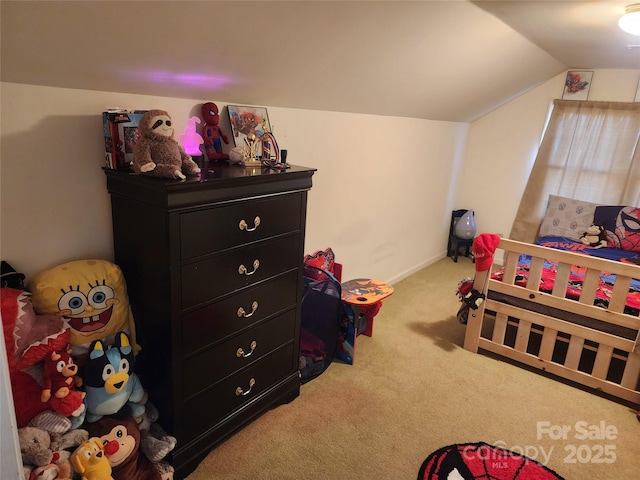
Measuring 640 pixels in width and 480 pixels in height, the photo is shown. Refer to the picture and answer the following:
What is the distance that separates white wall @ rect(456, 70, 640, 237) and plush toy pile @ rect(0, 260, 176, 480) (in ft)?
13.3

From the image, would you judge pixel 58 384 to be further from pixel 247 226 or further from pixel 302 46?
pixel 302 46

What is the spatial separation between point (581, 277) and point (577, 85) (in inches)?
84.3

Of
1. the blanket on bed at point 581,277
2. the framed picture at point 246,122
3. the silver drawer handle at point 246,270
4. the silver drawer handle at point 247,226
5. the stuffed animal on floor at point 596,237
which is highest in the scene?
the framed picture at point 246,122

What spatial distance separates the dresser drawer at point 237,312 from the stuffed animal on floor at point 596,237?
9.25 ft

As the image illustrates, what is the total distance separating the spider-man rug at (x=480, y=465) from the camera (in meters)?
1.86

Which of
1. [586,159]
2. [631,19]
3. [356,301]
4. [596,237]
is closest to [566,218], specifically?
[596,237]

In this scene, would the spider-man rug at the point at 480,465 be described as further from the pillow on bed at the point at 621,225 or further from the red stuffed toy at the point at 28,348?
the pillow on bed at the point at 621,225

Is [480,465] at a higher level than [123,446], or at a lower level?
lower

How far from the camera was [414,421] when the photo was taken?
7.16ft

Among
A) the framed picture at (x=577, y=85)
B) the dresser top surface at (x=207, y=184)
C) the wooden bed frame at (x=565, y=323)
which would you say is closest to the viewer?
the dresser top surface at (x=207, y=184)

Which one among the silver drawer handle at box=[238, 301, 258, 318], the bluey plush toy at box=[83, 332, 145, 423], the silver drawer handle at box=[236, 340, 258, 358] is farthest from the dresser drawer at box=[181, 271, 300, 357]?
the bluey plush toy at box=[83, 332, 145, 423]

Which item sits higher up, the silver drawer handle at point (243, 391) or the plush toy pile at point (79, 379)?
the plush toy pile at point (79, 379)

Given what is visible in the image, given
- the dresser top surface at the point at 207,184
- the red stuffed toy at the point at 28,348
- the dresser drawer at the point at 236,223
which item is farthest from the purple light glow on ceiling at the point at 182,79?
the red stuffed toy at the point at 28,348

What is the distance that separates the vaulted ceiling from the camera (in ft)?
4.47
